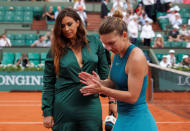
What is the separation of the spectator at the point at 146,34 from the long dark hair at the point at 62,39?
12.8m

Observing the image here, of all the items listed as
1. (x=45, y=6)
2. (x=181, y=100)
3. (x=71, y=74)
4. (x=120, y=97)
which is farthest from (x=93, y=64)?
(x=45, y=6)

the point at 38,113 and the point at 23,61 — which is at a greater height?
the point at 23,61

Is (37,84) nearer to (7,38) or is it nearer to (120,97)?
(7,38)

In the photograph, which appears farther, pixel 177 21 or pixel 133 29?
pixel 177 21

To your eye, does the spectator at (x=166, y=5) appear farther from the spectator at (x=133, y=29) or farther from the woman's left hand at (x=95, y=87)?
the woman's left hand at (x=95, y=87)

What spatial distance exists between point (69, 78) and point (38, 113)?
6.06 metres

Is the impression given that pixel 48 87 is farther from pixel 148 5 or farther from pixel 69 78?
pixel 148 5

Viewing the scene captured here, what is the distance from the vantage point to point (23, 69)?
43.9 ft

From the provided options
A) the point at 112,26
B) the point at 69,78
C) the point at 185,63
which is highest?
the point at 112,26

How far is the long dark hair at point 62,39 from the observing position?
3061 mm

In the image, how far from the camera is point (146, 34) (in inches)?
622

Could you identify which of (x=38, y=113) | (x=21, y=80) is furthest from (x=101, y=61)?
(x=21, y=80)

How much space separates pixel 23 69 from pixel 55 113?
34.6 ft

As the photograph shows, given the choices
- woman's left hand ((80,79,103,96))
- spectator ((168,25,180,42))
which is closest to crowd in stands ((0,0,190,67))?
spectator ((168,25,180,42))
